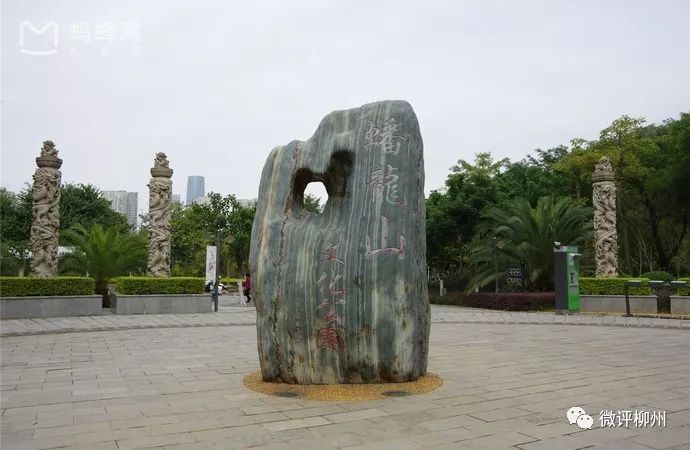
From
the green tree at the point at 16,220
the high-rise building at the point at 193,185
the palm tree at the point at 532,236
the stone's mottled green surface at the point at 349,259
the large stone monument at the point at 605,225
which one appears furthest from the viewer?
the high-rise building at the point at 193,185

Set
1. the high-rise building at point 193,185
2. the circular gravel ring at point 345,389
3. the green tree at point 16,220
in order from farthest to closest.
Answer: the high-rise building at point 193,185
the green tree at point 16,220
the circular gravel ring at point 345,389

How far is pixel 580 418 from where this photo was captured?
455 centimetres

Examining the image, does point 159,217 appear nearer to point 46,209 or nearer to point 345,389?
point 46,209

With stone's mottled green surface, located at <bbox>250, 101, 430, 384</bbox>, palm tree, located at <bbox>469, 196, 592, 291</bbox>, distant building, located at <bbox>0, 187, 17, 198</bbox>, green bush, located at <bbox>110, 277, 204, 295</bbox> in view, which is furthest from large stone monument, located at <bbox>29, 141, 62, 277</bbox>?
distant building, located at <bbox>0, 187, 17, 198</bbox>

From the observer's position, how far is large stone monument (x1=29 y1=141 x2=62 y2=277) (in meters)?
16.2

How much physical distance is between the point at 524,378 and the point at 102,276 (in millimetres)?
15071

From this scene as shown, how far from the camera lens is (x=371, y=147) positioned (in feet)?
20.1

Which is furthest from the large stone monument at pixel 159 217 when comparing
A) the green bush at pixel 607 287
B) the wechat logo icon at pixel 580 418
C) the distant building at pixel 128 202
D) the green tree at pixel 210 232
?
the distant building at pixel 128 202

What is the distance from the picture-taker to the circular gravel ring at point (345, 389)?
5.38 m

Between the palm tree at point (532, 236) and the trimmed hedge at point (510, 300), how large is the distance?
0.67m

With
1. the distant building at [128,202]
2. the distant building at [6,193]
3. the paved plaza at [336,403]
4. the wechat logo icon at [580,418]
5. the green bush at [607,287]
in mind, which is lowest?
the paved plaza at [336,403]

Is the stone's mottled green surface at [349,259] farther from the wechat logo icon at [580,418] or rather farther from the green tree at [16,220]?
the green tree at [16,220]

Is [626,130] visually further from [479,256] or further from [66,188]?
[66,188]

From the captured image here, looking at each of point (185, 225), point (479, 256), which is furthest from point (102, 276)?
point (185, 225)
